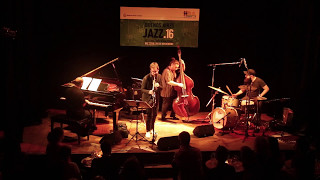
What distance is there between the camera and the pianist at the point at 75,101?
293 inches

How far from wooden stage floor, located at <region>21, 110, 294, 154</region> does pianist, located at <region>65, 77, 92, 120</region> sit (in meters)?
0.65

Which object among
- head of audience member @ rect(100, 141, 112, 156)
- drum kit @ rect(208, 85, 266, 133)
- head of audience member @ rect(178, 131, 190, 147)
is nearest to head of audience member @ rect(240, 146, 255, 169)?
head of audience member @ rect(178, 131, 190, 147)

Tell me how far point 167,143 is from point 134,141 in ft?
3.27

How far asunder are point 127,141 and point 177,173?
113 inches

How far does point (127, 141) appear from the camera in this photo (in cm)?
789

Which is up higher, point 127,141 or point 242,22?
point 242,22

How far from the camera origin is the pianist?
743 centimetres

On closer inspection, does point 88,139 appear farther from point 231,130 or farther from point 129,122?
point 231,130

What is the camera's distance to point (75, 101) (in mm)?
7438

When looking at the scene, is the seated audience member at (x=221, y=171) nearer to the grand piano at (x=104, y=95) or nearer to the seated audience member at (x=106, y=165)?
the seated audience member at (x=106, y=165)

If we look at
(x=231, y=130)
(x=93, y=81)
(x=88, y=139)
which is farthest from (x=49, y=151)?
(x=231, y=130)

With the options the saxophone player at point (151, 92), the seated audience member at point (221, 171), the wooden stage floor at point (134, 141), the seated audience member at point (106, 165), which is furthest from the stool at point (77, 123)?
the seated audience member at point (221, 171)

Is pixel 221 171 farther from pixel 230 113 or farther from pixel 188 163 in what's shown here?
pixel 230 113

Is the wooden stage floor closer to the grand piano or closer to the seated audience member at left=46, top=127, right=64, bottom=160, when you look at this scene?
the grand piano
